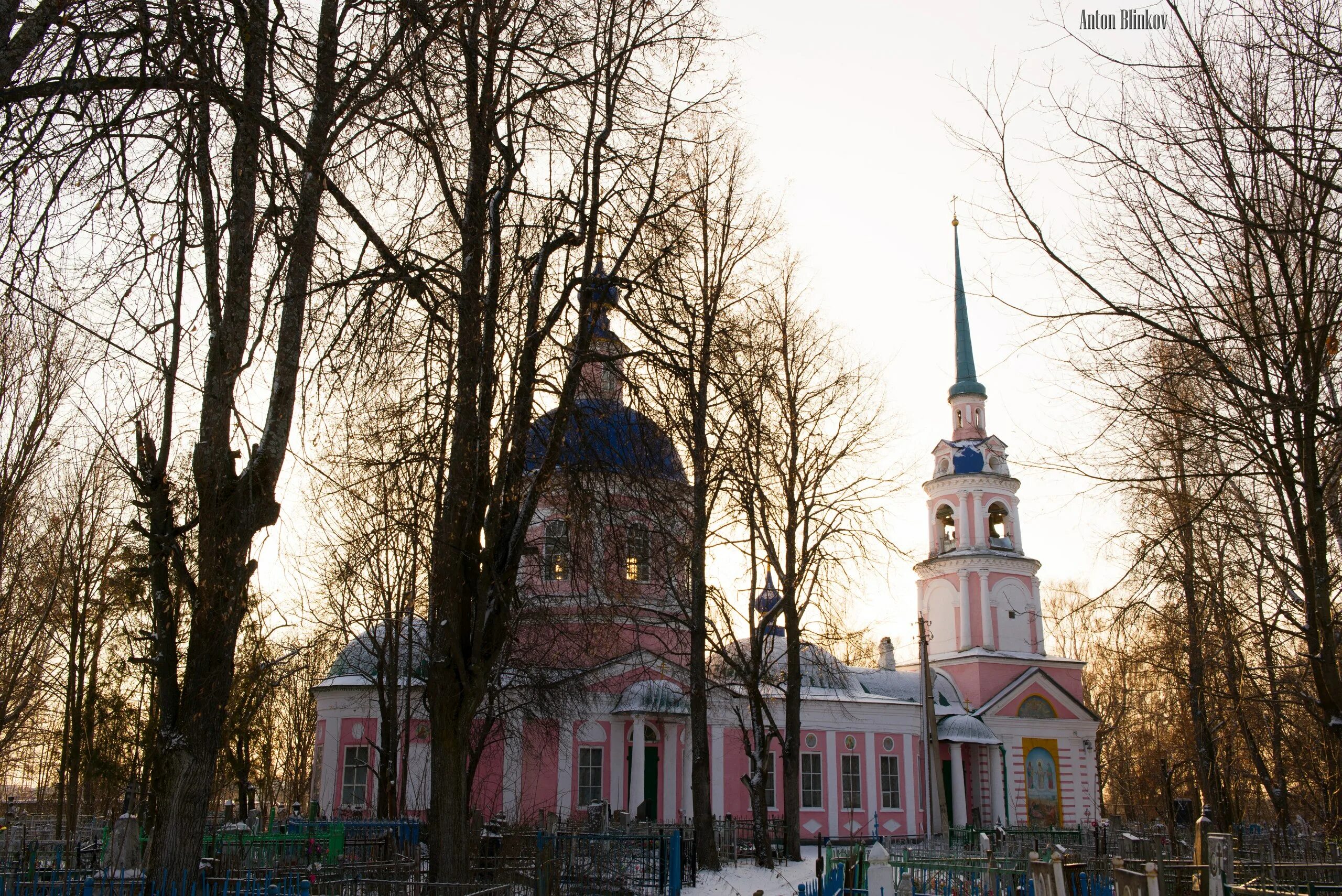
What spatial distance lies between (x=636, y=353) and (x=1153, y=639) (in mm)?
23440

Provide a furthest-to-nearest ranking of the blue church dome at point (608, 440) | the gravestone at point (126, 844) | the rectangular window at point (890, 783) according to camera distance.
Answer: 1. the rectangular window at point (890, 783)
2. the gravestone at point (126, 844)
3. the blue church dome at point (608, 440)

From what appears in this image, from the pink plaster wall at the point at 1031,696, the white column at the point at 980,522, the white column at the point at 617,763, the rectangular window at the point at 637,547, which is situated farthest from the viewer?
the white column at the point at 980,522

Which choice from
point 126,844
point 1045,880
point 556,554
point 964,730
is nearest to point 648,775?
point 964,730

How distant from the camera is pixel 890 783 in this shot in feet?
115

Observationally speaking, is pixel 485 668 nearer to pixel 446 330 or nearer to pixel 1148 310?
pixel 446 330

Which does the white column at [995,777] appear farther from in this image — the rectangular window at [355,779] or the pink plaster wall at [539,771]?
the rectangular window at [355,779]

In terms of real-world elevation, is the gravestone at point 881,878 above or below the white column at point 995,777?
above

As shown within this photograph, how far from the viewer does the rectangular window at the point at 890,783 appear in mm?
34594

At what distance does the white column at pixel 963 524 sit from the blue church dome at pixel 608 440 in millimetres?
33493

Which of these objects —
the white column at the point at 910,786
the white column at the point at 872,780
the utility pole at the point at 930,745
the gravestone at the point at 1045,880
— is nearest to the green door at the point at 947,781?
the white column at the point at 910,786

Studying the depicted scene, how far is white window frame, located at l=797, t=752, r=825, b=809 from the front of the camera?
33.3 m

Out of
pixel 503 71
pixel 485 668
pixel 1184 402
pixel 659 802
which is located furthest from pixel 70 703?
pixel 1184 402

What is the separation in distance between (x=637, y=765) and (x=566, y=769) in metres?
1.91

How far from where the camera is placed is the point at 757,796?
21141 mm
